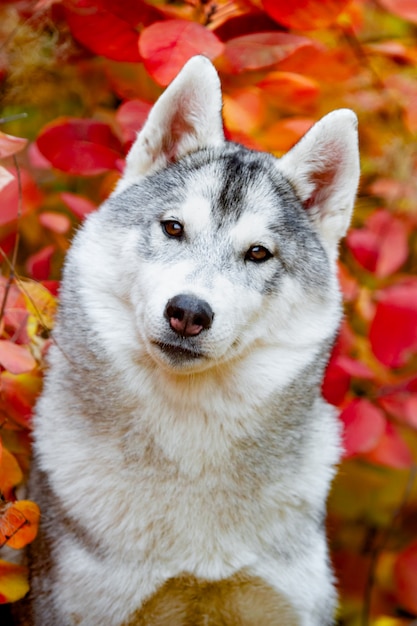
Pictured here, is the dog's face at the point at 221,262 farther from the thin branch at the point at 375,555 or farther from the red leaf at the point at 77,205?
the thin branch at the point at 375,555

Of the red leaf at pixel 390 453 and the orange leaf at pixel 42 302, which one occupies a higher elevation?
the orange leaf at pixel 42 302

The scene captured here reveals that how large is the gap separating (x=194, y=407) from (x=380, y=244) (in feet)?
5.22

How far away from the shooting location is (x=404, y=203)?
4.59m

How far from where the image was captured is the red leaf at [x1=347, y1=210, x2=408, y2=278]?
162 inches

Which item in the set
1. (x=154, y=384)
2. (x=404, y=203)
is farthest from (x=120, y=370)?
(x=404, y=203)

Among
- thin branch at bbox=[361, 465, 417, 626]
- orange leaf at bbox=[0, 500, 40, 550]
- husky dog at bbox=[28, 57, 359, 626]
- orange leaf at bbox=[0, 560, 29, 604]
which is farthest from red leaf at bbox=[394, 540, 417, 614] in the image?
orange leaf at bbox=[0, 500, 40, 550]

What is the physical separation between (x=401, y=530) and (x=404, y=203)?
6.58ft

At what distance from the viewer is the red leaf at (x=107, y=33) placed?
140 inches

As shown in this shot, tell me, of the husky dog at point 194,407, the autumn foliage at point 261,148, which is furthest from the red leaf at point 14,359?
the husky dog at point 194,407

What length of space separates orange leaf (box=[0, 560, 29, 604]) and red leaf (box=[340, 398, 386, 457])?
136cm

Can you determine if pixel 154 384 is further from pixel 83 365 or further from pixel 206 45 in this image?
pixel 206 45

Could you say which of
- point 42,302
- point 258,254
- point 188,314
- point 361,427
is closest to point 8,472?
point 42,302

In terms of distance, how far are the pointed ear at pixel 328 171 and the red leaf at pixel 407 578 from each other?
1751 mm

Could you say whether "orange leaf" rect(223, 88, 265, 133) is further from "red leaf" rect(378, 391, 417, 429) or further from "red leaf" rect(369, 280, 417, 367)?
"red leaf" rect(378, 391, 417, 429)
